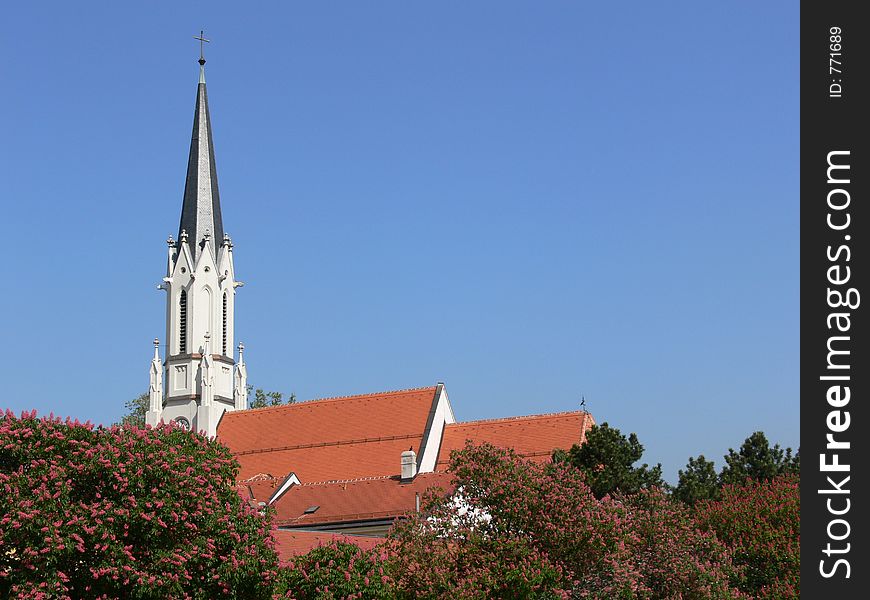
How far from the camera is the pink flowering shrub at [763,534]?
1414 inches

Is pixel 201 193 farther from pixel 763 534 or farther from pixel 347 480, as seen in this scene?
pixel 763 534

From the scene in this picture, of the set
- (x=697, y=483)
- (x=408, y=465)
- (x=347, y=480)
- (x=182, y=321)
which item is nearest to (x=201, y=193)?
(x=182, y=321)

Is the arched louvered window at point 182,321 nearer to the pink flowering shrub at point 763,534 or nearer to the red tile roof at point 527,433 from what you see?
the red tile roof at point 527,433

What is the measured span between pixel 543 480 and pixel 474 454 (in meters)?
1.81

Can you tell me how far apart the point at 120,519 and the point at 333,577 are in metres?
4.86

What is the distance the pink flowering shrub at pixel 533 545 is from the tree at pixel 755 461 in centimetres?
1592

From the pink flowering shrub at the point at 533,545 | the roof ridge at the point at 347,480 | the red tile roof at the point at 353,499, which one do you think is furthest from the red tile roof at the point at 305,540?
the roof ridge at the point at 347,480

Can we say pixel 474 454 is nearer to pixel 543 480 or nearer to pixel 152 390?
pixel 543 480

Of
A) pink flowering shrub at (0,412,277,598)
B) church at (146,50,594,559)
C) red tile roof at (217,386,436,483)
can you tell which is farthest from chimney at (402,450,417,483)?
pink flowering shrub at (0,412,277,598)

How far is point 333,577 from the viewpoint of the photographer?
27172 millimetres

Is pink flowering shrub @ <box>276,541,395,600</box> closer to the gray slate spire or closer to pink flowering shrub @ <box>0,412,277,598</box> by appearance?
pink flowering shrub @ <box>0,412,277,598</box>

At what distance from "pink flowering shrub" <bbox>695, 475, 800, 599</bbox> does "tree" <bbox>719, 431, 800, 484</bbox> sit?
335 inches

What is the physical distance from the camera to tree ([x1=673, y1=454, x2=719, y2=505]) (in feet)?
145
